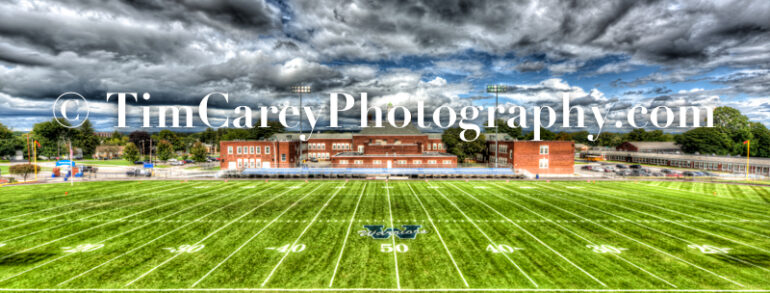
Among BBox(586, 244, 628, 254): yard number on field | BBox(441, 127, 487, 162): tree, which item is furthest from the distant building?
BBox(586, 244, 628, 254): yard number on field

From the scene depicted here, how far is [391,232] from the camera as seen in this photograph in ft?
58.4

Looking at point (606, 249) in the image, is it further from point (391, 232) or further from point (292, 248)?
point (292, 248)

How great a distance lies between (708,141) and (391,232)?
9845 centimetres

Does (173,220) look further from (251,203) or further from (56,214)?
(56,214)

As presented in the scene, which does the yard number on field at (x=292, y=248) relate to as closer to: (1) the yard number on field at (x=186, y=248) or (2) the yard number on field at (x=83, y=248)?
(1) the yard number on field at (x=186, y=248)

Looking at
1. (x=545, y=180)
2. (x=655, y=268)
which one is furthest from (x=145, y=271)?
(x=545, y=180)

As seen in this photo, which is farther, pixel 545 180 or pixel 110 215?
pixel 545 180

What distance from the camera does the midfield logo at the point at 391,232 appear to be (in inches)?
672

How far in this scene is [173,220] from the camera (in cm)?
1995

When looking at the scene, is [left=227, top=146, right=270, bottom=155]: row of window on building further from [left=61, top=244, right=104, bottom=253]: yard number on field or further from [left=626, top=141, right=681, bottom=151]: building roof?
[left=626, top=141, right=681, bottom=151]: building roof

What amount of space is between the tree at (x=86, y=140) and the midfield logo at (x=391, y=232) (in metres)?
120

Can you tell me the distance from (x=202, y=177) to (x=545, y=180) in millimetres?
A: 46825

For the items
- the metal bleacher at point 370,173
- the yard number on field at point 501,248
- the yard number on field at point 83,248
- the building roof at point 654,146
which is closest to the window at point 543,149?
the metal bleacher at point 370,173

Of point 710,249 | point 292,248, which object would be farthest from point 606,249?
point 292,248
